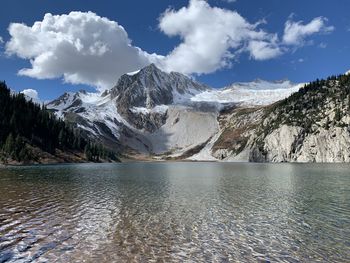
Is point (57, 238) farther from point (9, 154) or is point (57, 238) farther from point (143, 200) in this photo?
point (9, 154)

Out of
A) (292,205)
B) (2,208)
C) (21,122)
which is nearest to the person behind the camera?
(2,208)

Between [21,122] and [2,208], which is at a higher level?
[21,122]

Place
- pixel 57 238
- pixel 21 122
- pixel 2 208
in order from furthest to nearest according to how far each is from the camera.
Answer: pixel 21 122
pixel 2 208
pixel 57 238

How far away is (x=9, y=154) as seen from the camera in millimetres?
149500

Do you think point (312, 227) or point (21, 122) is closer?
point (312, 227)

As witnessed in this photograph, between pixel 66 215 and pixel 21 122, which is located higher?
pixel 21 122

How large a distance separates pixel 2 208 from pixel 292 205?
31.4 m

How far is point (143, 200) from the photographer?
43656 mm

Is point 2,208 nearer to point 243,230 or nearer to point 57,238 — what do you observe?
point 57,238

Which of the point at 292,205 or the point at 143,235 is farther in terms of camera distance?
the point at 292,205

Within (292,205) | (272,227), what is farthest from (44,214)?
(292,205)

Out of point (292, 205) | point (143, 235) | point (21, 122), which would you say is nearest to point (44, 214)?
point (143, 235)

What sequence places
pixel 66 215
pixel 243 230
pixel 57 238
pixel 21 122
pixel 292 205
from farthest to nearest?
1. pixel 21 122
2. pixel 292 205
3. pixel 66 215
4. pixel 243 230
5. pixel 57 238

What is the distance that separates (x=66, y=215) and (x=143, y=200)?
1302cm
